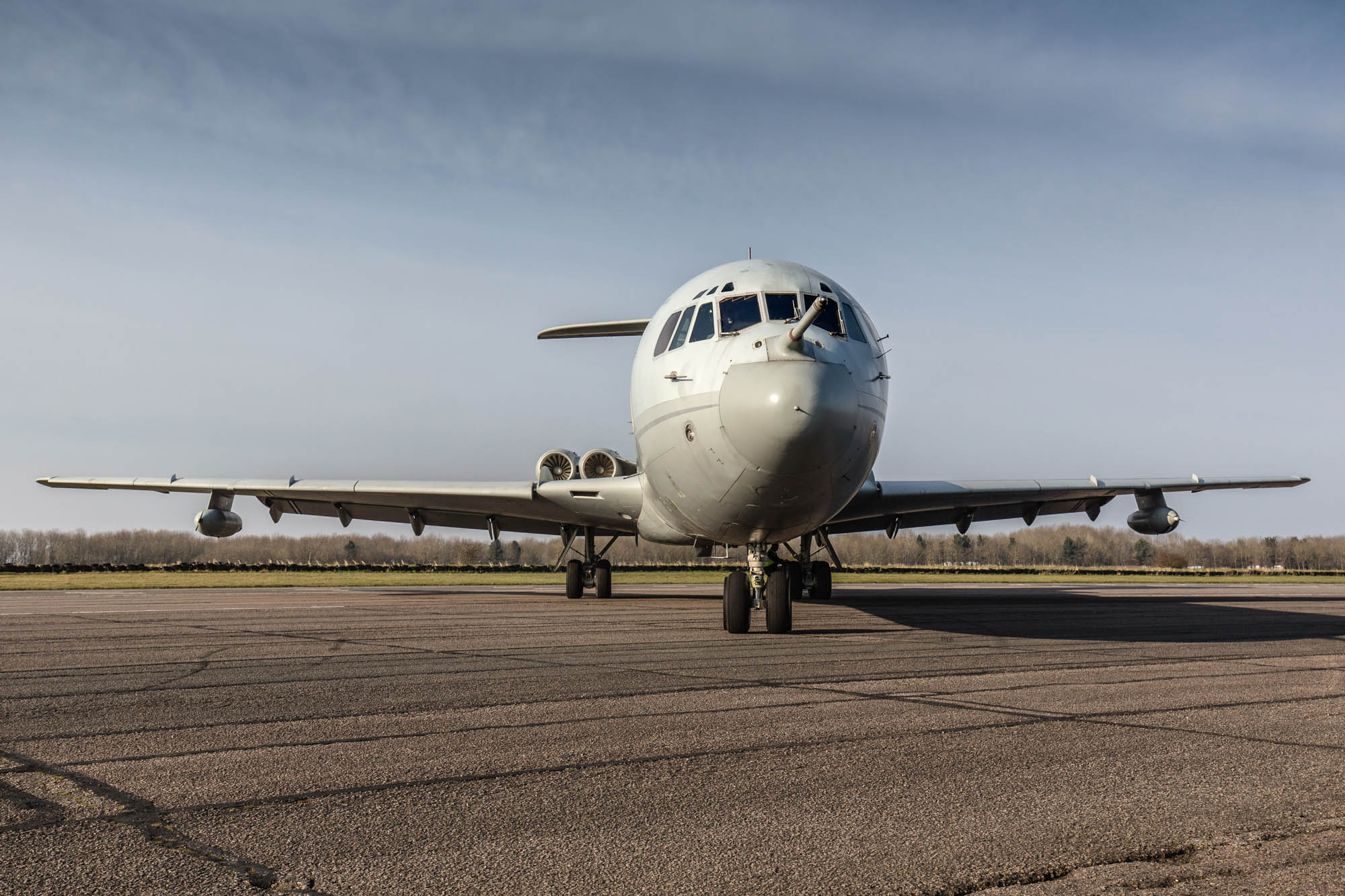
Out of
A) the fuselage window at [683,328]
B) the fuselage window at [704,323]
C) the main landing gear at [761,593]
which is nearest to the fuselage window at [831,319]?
the fuselage window at [704,323]

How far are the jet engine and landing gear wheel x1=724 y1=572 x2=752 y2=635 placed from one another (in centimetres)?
937

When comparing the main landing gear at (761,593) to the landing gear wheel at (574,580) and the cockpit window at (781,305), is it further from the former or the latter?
the landing gear wheel at (574,580)

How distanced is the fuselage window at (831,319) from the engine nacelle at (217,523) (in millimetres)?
15985

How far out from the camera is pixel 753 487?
1050 cm

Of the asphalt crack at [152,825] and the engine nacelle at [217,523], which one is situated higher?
the engine nacelle at [217,523]

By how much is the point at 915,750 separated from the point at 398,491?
16.7 m

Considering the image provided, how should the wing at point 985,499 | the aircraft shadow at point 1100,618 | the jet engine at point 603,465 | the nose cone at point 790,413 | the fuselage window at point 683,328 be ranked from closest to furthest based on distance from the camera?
the nose cone at point 790,413, the fuselage window at point 683,328, the aircraft shadow at point 1100,618, the wing at point 985,499, the jet engine at point 603,465

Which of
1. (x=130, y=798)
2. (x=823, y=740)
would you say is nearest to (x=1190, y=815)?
(x=823, y=740)

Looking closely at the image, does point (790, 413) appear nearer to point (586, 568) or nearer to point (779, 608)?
point (779, 608)

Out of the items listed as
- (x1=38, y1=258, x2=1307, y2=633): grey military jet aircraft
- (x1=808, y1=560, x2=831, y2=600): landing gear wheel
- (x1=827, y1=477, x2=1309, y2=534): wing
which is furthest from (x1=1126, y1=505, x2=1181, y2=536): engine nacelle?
(x1=808, y1=560, x2=831, y2=600): landing gear wheel

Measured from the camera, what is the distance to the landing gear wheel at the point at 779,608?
11.8 metres

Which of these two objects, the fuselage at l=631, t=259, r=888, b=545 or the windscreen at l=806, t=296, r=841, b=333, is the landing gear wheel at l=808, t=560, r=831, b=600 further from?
the windscreen at l=806, t=296, r=841, b=333

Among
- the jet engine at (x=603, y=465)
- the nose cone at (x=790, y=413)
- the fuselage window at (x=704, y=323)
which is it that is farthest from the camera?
the jet engine at (x=603, y=465)

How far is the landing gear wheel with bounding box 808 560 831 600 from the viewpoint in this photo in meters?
21.5
